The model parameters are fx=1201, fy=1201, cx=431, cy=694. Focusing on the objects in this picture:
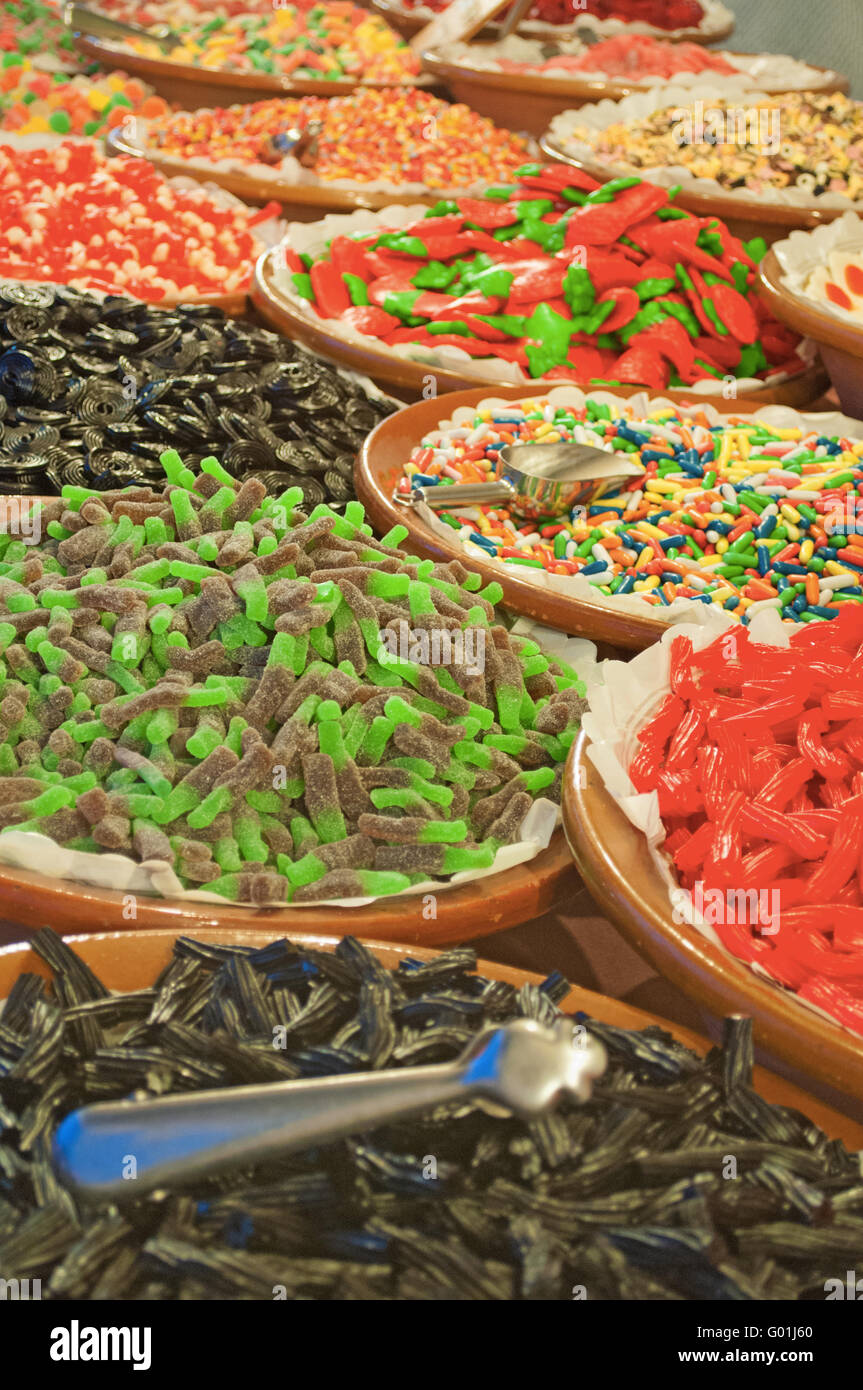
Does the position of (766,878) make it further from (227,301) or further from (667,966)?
(227,301)

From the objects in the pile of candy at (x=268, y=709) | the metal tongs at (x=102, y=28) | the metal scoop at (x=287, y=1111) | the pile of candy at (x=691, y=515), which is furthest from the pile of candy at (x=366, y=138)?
the metal scoop at (x=287, y=1111)

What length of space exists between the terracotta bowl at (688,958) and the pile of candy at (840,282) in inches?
74.4

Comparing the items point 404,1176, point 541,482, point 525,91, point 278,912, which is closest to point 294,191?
point 525,91

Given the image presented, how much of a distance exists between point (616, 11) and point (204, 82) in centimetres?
208

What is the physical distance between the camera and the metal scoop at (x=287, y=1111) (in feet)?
2.95

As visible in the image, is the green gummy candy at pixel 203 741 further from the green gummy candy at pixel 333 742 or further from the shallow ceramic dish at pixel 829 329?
the shallow ceramic dish at pixel 829 329

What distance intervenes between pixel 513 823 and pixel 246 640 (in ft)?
1.40

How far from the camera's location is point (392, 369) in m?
2.77

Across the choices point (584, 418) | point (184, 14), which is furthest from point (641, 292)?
point (184, 14)

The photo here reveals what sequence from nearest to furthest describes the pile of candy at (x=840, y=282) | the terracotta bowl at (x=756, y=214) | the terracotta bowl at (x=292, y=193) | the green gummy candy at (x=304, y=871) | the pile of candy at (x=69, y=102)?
the green gummy candy at (x=304, y=871) → the pile of candy at (x=840, y=282) → the terracotta bowl at (x=756, y=214) → the terracotta bowl at (x=292, y=193) → the pile of candy at (x=69, y=102)

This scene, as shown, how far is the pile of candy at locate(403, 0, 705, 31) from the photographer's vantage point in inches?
219

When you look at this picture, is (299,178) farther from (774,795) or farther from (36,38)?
(774,795)

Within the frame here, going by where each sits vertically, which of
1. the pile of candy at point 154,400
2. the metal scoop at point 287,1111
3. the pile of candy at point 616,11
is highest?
the pile of candy at point 616,11
